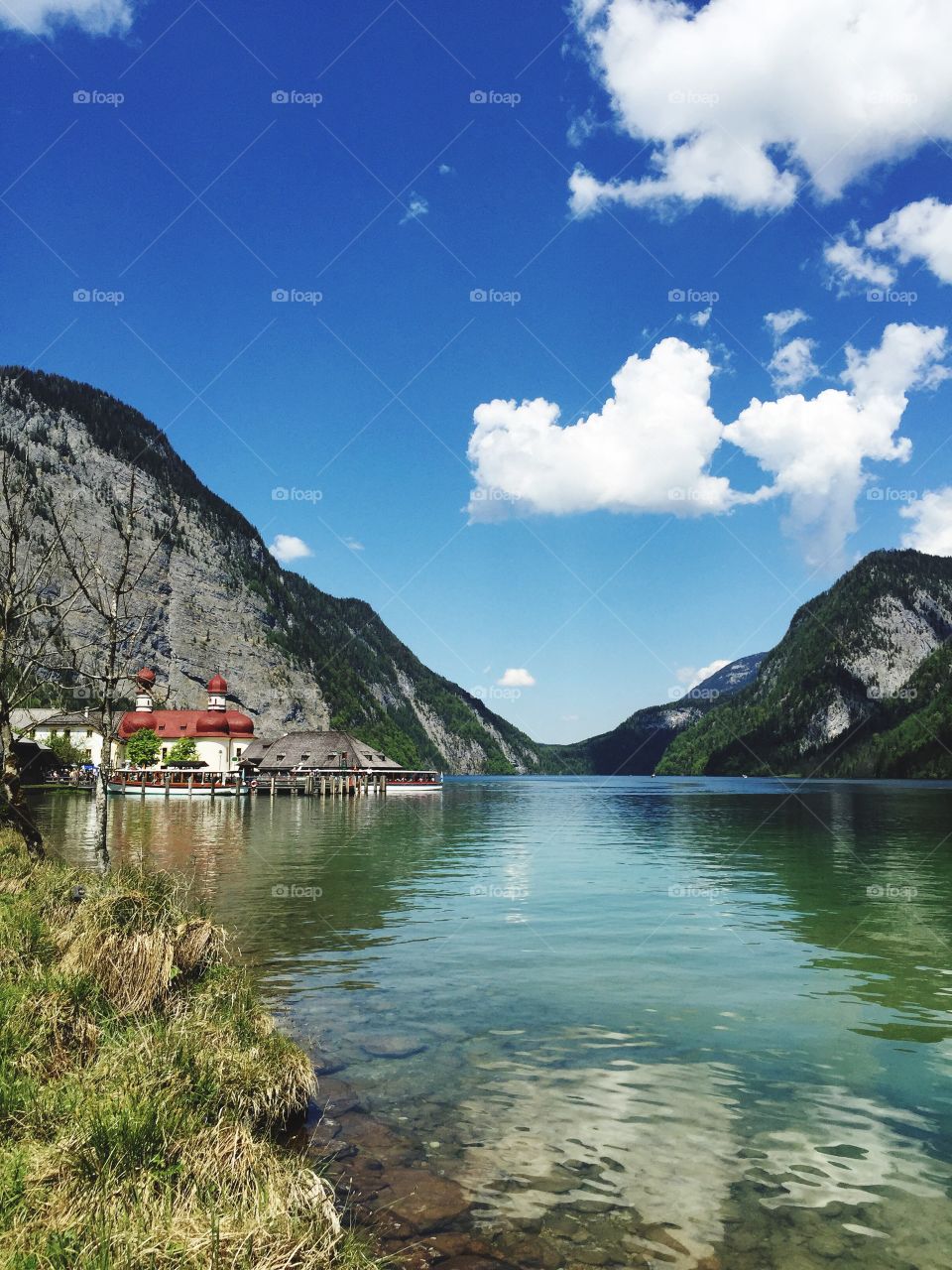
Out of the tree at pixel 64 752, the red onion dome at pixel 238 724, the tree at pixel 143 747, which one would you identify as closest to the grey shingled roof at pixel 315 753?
the red onion dome at pixel 238 724

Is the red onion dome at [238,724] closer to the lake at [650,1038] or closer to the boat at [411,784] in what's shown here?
the boat at [411,784]

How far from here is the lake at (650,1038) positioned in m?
7.36

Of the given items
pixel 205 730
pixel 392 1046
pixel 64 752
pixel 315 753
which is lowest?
pixel 392 1046

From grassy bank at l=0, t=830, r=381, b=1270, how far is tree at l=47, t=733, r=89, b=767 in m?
120

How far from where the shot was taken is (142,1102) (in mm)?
6480

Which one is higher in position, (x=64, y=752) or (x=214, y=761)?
(x=64, y=752)

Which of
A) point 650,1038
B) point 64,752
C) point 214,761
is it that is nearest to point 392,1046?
point 650,1038

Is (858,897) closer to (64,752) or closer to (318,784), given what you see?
(318,784)

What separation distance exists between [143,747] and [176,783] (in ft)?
23.2

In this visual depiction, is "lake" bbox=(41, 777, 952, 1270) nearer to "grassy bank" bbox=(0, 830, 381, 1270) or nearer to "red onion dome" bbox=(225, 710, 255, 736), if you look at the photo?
"grassy bank" bbox=(0, 830, 381, 1270)

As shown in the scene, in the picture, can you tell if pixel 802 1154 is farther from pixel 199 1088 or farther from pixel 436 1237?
pixel 199 1088

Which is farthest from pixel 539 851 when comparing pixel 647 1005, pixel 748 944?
pixel 647 1005

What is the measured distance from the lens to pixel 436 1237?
680cm

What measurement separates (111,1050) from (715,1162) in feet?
20.0
